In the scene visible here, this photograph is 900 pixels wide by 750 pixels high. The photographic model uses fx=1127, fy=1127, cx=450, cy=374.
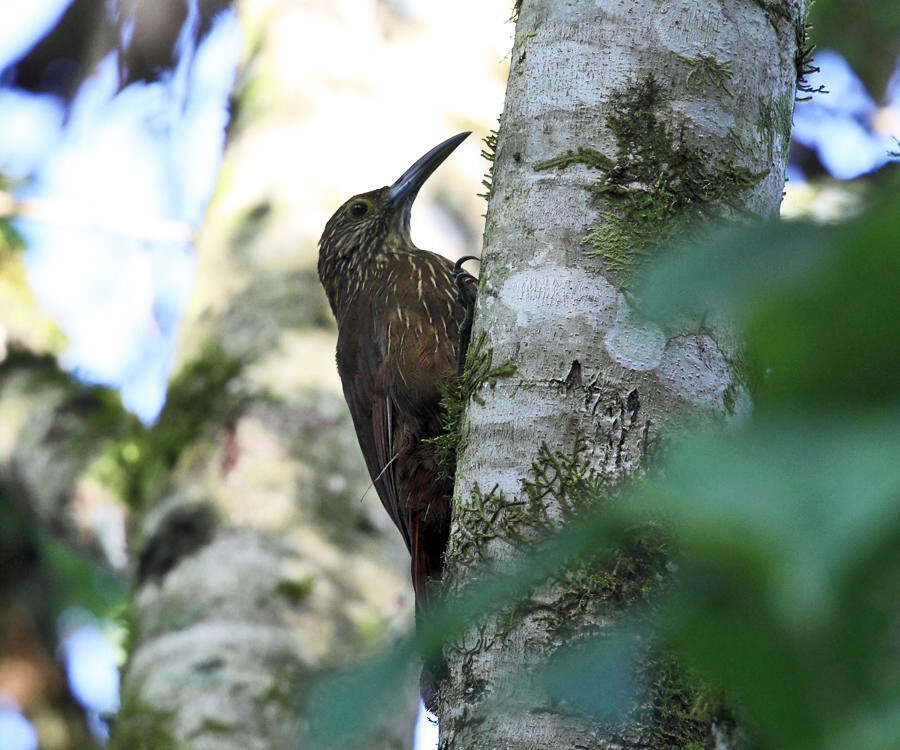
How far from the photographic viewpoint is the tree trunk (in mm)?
1423

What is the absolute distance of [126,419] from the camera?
4.00m

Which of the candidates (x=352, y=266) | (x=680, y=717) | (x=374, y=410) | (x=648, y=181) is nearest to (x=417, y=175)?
(x=352, y=266)

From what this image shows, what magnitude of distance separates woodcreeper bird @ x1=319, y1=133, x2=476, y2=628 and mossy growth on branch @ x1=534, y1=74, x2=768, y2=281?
0.90 m

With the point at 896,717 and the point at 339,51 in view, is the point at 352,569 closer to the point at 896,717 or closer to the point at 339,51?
the point at 339,51

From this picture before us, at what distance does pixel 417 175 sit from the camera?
3723 millimetres

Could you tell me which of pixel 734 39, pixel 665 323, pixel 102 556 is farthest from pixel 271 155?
pixel 665 323

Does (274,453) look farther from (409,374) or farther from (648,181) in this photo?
(648,181)

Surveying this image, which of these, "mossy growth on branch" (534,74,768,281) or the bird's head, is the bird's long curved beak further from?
"mossy growth on branch" (534,74,768,281)

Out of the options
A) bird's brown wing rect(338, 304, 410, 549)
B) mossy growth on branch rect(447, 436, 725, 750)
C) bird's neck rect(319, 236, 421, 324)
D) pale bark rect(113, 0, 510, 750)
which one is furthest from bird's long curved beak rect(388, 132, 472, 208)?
mossy growth on branch rect(447, 436, 725, 750)

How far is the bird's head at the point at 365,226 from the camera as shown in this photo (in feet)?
12.4

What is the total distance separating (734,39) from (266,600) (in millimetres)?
1814

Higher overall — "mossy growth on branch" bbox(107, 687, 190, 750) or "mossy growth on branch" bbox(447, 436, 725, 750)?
"mossy growth on branch" bbox(107, 687, 190, 750)

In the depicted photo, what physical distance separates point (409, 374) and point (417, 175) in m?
1.06

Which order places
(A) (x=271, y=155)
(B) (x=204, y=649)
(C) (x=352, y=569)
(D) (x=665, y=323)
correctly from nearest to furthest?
1. (D) (x=665, y=323)
2. (B) (x=204, y=649)
3. (C) (x=352, y=569)
4. (A) (x=271, y=155)
